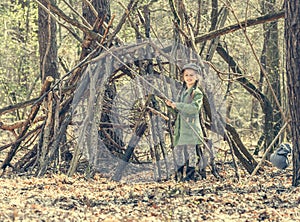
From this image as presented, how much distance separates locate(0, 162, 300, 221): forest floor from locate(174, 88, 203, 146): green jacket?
1.83 ft

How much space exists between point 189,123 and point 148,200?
154 centimetres

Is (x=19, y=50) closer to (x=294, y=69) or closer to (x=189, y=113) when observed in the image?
(x=189, y=113)

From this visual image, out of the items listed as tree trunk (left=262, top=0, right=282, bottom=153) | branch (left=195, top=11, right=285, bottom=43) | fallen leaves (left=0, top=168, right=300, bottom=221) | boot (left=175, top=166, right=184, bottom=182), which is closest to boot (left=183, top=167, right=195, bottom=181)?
boot (left=175, top=166, right=184, bottom=182)

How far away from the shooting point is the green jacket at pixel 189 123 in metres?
7.61

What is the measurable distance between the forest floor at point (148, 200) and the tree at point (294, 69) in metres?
0.45

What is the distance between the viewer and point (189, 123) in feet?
25.3

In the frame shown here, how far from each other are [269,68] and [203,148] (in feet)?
20.6

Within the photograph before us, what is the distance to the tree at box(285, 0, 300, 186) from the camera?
7164 millimetres

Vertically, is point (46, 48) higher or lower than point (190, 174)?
higher

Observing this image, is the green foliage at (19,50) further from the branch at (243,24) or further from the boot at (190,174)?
the boot at (190,174)

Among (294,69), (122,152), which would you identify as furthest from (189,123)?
(122,152)

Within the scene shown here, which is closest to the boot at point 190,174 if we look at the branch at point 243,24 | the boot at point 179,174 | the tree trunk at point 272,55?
the boot at point 179,174

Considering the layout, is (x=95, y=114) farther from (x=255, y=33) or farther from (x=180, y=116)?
(x=255, y=33)

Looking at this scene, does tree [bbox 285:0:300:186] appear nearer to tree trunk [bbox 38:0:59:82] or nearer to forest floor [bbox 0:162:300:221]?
forest floor [bbox 0:162:300:221]
